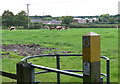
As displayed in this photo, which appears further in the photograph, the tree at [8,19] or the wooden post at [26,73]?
the tree at [8,19]

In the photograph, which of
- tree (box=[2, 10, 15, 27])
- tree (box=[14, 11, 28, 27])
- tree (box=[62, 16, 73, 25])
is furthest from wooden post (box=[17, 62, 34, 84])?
tree (box=[62, 16, 73, 25])

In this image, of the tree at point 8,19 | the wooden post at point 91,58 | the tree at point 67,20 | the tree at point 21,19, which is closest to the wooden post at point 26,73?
the wooden post at point 91,58

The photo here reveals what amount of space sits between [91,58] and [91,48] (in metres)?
0.08

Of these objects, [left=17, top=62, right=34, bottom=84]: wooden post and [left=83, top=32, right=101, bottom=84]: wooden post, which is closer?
[left=83, top=32, right=101, bottom=84]: wooden post

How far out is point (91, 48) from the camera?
74.1 inches

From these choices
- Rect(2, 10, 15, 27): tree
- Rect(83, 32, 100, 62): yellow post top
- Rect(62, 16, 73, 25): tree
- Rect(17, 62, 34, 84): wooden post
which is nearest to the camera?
Rect(83, 32, 100, 62): yellow post top

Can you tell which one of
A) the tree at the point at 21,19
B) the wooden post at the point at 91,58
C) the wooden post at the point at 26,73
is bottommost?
the wooden post at the point at 26,73

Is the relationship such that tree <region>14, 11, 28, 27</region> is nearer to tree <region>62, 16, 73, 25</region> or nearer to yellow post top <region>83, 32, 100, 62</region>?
tree <region>62, 16, 73, 25</region>

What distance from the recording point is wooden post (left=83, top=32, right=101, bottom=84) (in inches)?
74.2

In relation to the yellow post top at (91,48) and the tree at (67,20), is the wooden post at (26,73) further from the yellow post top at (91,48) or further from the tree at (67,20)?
the tree at (67,20)

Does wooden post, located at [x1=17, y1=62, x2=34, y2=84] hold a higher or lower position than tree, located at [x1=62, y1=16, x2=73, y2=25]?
lower

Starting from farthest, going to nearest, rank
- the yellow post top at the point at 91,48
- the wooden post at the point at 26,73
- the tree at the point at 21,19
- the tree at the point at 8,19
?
the tree at the point at 21,19 < the tree at the point at 8,19 < the wooden post at the point at 26,73 < the yellow post top at the point at 91,48

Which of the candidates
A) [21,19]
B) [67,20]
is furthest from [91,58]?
[67,20]

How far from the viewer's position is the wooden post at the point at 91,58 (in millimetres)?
1886
